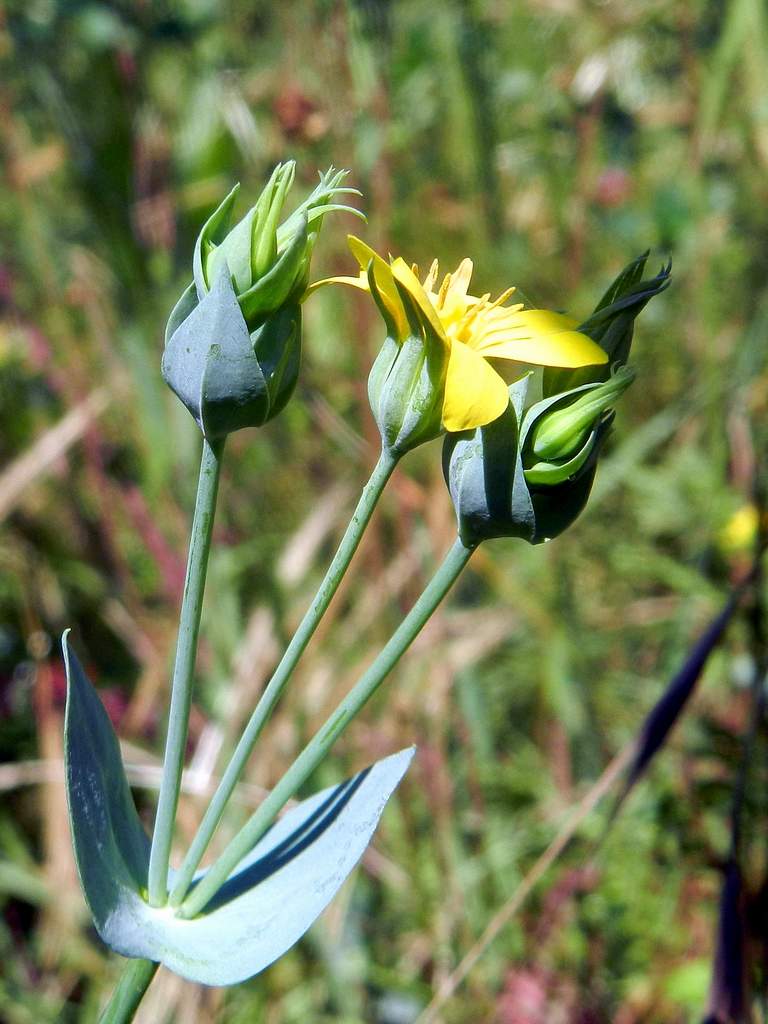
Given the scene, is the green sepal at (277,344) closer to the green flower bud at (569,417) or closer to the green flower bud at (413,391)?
the green flower bud at (413,391)

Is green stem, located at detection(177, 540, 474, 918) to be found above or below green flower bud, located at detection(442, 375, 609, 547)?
below

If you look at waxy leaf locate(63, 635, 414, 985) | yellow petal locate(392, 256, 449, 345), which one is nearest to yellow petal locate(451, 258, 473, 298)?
yellow petal locate(392, 256, 449, 345)

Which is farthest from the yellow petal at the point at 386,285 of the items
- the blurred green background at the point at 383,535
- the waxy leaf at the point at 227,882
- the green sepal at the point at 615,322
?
the blurred green background at the point at 383,535

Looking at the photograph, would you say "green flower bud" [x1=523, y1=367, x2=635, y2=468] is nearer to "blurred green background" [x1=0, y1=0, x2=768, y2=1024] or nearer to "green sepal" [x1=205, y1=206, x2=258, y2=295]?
"green sepal" [x1=205, y1=206, x2=258, y2=295]

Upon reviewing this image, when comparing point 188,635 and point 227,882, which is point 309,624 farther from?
point 227,882

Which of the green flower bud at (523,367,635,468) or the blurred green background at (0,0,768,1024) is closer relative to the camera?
the green flower bud at (523,367,635,468)

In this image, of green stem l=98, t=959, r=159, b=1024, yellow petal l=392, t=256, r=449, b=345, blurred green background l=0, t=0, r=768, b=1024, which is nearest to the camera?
yellow petal l=392, t=256, r=449, b=345

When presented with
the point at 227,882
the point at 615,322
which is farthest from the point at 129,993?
the point at 615,322
